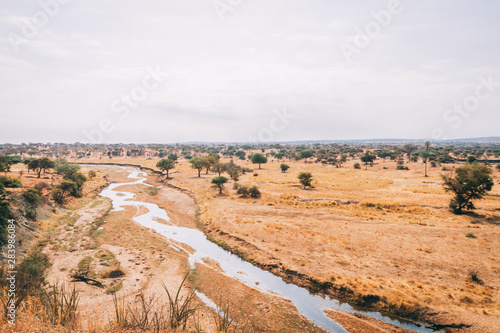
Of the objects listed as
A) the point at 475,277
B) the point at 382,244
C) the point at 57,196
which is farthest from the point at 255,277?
the point at 57,196

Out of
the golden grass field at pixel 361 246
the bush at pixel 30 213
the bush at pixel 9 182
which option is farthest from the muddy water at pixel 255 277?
the bush at pixel 9 182

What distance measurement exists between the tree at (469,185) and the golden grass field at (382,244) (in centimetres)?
196

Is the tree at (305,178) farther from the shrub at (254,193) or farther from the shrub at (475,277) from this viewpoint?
the shrub at (475,277)

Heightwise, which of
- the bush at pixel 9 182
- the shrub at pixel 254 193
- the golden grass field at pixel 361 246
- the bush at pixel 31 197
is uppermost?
the bush at pixel 9 182

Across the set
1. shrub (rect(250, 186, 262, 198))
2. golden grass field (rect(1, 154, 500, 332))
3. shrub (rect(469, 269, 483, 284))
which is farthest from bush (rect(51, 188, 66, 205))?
shrub (rect(469, 269, 483, 284))

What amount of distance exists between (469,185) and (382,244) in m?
→ 22.1

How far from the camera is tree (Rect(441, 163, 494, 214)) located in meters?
34.9

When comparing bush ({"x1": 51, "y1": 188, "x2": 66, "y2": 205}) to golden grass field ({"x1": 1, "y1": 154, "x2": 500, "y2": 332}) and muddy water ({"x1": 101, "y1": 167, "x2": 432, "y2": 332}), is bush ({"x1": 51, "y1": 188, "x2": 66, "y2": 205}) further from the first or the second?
muddy water ({"x1": 101, "y1": 167, "x2": 432, "y2": 332})

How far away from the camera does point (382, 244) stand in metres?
25.6

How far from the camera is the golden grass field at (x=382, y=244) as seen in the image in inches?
677

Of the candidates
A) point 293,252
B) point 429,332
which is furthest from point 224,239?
point 429,332

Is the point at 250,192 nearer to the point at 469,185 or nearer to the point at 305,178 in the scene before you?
the point at 305,178

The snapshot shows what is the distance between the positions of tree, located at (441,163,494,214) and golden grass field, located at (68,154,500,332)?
196 centimetres

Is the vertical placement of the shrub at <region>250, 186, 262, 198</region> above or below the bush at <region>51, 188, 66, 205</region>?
below
